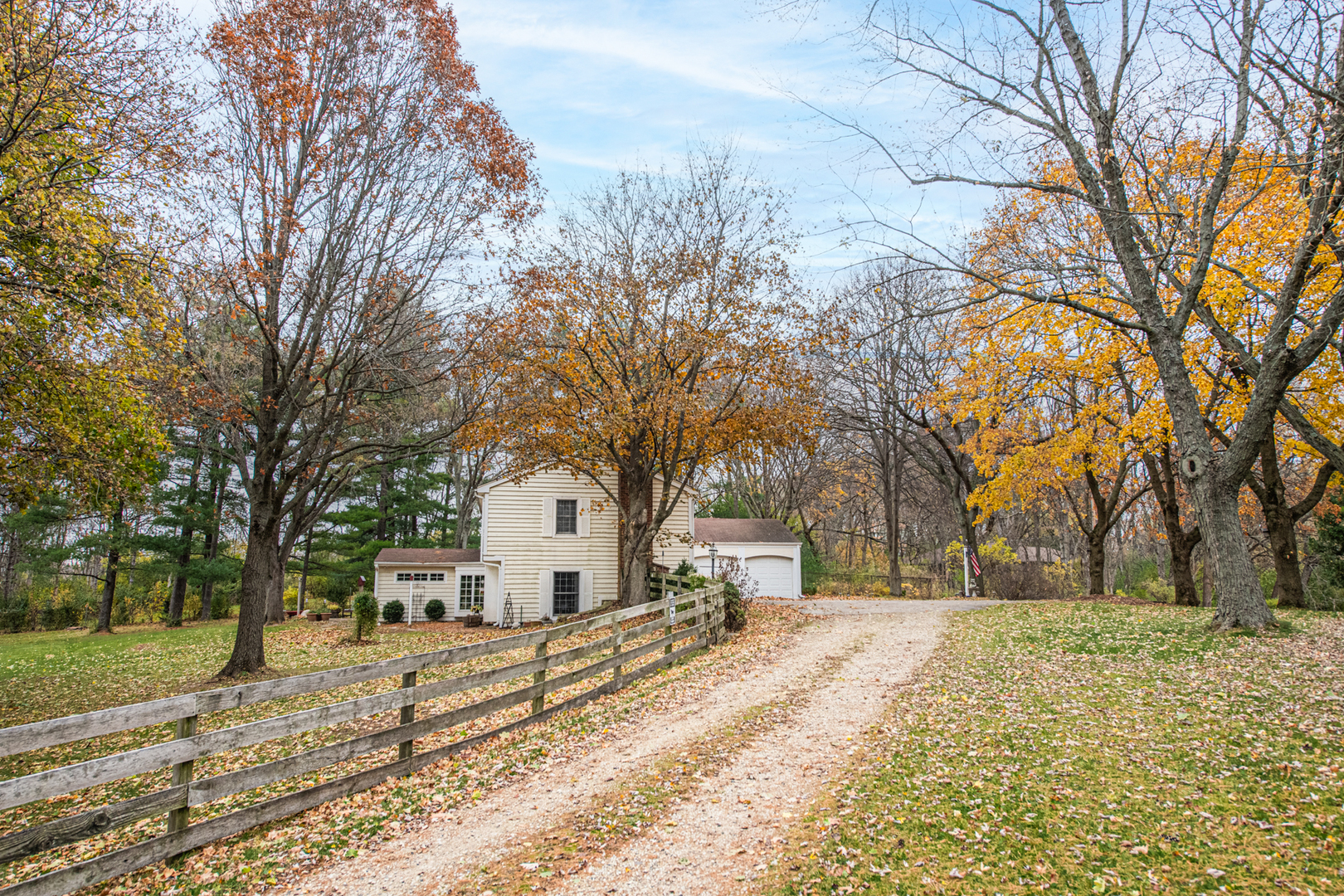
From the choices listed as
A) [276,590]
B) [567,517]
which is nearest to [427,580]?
[276,590]

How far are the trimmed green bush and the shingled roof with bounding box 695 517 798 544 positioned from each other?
13380mm

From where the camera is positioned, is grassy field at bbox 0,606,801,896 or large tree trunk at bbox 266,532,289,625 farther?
large tree trunk at bbox 266,532,289,625

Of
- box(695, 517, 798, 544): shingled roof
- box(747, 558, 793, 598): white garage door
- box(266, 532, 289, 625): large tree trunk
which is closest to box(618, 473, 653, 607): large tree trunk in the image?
box(695, 517, 798, 544): shingled roof

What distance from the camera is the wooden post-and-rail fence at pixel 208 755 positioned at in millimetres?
3814

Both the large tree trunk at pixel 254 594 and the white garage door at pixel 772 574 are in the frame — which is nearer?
the large tree trunk at pixel 254 594

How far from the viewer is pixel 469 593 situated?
27.3 metres

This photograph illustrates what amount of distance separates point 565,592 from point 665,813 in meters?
19.0

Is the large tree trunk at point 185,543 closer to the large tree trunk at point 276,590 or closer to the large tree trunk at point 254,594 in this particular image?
the large tree trunk at point 276,590

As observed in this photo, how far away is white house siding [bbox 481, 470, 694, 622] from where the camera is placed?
2322cm

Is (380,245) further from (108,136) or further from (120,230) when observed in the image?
(108,136)

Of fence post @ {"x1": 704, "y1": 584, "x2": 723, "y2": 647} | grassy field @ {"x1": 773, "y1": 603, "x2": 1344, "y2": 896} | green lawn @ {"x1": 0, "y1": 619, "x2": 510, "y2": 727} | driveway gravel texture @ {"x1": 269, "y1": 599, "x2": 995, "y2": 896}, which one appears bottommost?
green lawn @ {"x1": 0, "y1": 619, "x2": 510, "y2": 727}

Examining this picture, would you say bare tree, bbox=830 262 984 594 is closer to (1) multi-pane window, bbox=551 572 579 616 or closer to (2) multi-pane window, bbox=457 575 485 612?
(1) multi-pane window, bbox=551 572 579 616

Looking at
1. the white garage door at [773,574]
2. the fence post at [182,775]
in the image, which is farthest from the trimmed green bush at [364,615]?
the white garage door at [773,574]

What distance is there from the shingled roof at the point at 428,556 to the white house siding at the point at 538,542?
453cm
